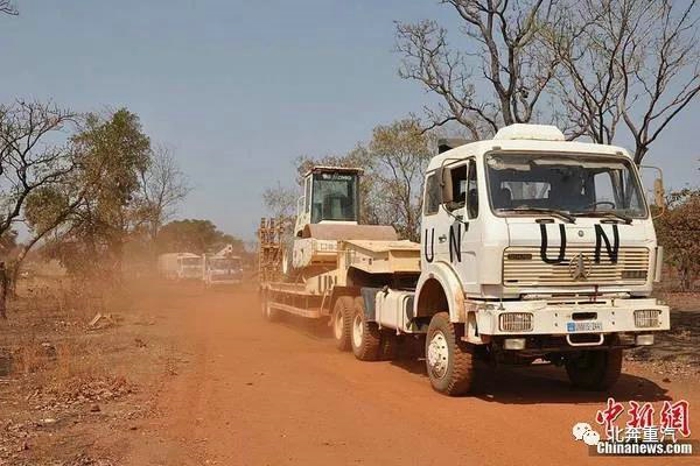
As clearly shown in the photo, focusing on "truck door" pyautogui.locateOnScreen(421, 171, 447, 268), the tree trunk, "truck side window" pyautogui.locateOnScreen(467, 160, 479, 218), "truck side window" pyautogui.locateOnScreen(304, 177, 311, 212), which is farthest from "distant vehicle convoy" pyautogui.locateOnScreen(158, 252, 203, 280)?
"truck side window" pyautogui.locateOnScreen(467, 160, 479, 218)

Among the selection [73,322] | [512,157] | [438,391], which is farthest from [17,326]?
[512,157]

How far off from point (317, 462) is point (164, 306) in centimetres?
2438

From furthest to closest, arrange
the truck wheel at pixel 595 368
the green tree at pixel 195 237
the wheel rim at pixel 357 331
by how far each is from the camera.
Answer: the green tree at pixel 195 237, the wheel rim at pixel 357 331, the truck wheel at pixel 595 368

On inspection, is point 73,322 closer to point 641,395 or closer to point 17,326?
point 17,326

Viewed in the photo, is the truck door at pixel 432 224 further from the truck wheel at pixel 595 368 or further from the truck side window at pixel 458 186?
the truck wheel at pixel 595 368

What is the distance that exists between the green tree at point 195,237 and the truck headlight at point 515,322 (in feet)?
223

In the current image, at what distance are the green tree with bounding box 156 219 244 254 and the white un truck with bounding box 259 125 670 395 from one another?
66.6m

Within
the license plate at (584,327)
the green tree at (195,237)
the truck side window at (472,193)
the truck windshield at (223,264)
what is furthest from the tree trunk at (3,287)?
the green tree at (195,237)

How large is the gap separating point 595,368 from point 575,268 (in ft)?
6.49

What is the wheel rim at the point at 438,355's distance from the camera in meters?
9.81

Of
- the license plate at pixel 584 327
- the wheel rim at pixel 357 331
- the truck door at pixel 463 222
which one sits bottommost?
the wheel rim at pixel 357 331

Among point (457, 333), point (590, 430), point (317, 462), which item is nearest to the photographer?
point (317, 462)

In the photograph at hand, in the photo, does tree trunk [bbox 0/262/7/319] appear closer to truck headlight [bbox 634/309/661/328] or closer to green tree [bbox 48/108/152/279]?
green tree [bbox 48/108/152/279]

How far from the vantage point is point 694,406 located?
9.04 metres
